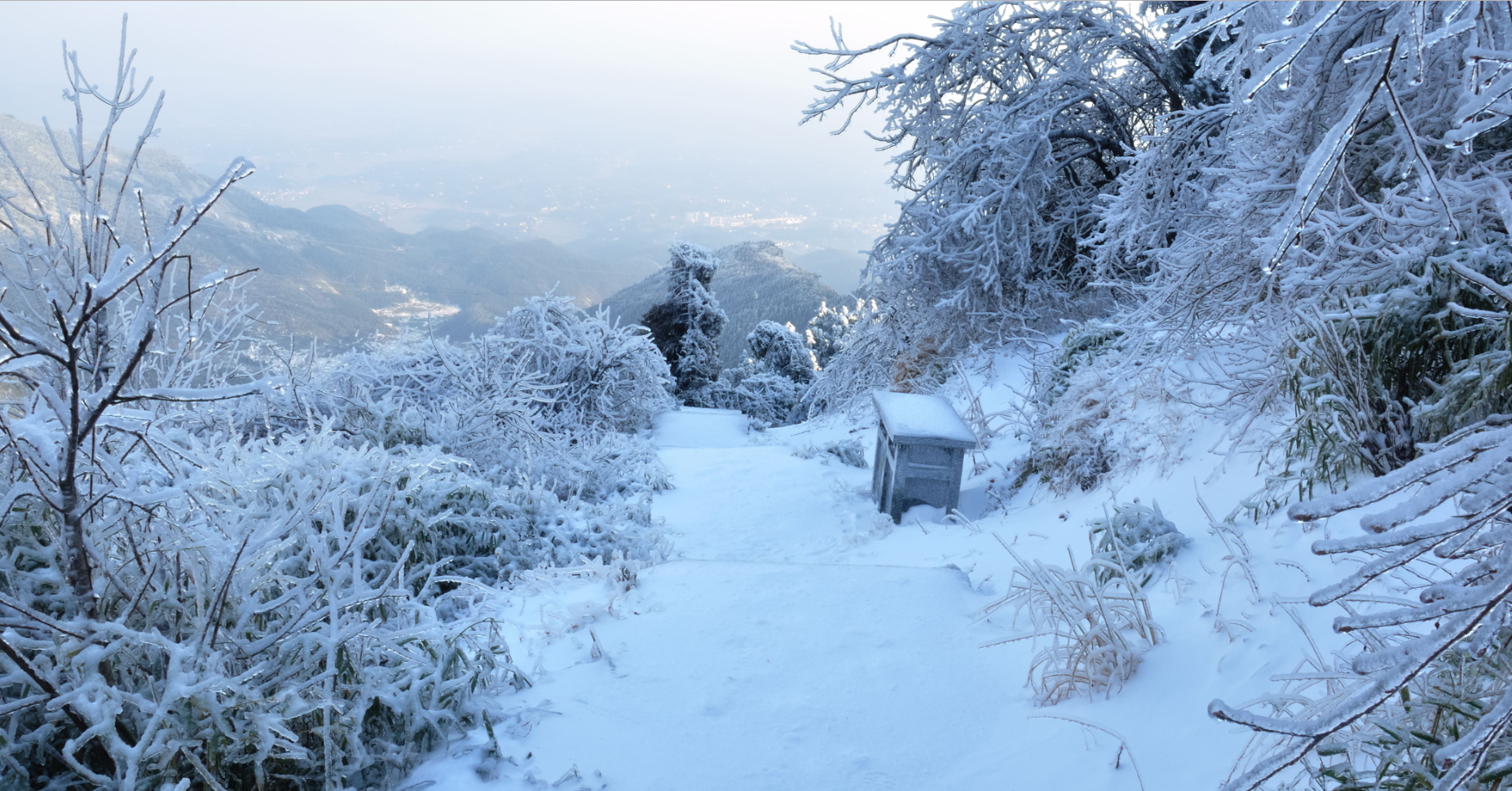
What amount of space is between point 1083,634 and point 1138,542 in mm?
864

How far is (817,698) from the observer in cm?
261

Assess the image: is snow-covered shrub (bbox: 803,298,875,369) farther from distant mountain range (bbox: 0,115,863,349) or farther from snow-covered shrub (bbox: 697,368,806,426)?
snow-covered shrub (bbox: 697,368,806,426)

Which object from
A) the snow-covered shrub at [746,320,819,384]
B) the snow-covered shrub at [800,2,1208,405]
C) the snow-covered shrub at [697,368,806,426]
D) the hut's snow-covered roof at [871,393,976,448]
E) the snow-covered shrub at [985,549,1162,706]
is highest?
the snow-covered shrub at [800,2,1208,405]

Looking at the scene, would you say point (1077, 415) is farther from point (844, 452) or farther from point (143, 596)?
point (143, 596)

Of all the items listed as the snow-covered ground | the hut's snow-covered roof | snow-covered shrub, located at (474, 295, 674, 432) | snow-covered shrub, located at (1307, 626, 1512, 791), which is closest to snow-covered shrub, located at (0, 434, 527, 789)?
the snow-covered ground

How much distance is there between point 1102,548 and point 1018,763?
141 cm

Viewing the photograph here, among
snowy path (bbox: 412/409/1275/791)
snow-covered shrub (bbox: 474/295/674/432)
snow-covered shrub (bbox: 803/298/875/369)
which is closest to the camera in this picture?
snowy path (bbox: 412/409/1275/791)

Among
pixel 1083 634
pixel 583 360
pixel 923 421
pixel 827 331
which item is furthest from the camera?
pixel 827 331

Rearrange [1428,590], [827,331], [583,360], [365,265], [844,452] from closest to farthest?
[1428,590], [844,452], [583,360], [827,331], [365,265]

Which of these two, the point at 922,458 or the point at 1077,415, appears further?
the point at 922,458

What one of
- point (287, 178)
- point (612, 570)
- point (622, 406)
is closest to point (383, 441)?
point (612, 570)

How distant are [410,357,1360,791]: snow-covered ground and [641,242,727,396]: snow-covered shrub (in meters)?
15.1

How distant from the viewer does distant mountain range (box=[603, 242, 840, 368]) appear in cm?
3856

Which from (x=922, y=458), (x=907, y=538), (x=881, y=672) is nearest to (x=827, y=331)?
(x=922, y=458)
